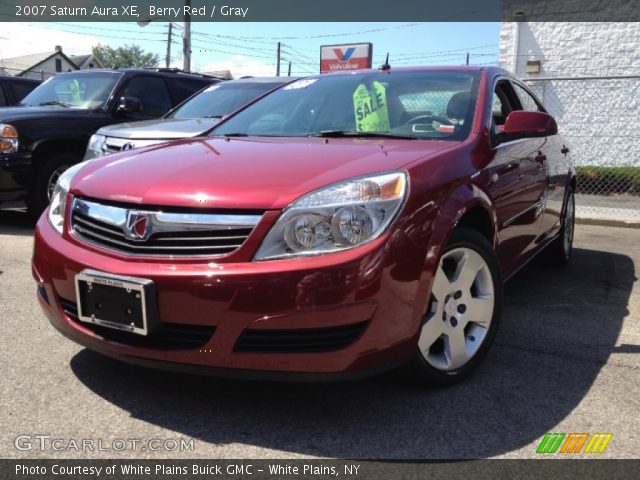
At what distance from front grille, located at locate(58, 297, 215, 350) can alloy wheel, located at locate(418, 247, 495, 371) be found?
0.91 m

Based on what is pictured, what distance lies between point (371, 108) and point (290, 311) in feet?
5.67

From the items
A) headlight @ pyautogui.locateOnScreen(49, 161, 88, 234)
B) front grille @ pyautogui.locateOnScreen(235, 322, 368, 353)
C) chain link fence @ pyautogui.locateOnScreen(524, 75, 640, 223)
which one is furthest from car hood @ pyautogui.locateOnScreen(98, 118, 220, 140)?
chain link fence @ pyautogui.locateOnScreen(524, 75, 640, 223)

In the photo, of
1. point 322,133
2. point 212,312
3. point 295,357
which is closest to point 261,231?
point 212,312

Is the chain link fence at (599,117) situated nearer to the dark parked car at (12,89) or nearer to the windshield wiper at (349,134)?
the dark parked car at (12,89)

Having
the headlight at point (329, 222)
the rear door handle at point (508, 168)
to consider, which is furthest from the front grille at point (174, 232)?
the rear door handle at point (508, 168)

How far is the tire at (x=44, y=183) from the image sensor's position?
21.5ft

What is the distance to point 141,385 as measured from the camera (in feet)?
9.05

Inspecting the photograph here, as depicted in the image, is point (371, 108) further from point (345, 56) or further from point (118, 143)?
point (345, 56)

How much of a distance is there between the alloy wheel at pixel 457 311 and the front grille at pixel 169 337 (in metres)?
0.91

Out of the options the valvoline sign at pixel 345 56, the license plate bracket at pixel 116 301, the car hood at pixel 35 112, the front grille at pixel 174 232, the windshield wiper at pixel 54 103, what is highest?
the valvoline sign at pixel 345 56

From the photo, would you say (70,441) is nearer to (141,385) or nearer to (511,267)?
(141,385)

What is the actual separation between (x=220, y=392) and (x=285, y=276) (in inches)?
32.5

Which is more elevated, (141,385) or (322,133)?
(322,133)

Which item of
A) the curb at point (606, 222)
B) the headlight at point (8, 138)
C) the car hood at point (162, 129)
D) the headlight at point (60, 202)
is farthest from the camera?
the curb at point (606, 222)
